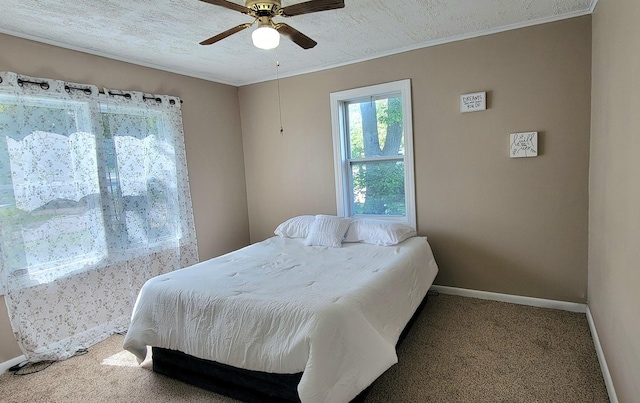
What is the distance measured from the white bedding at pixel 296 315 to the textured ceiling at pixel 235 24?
6.11ft

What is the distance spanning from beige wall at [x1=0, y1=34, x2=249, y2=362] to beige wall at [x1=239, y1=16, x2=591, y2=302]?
1.24m

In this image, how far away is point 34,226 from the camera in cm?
264

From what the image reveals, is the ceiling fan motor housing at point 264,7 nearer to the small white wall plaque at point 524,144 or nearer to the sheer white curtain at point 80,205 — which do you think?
the sheer white curtain at point 80,205

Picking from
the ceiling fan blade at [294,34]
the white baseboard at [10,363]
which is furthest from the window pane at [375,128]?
the white baseboard at [10,363]

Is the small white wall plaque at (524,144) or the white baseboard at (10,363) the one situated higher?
the small white wall plaque at (524,144)


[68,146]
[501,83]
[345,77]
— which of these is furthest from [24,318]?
[501,83]

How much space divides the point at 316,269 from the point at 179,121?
228 cm

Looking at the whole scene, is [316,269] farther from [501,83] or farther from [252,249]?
[501,83]

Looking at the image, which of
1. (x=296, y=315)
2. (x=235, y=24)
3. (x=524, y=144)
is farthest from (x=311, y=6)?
(x=524, y=144)

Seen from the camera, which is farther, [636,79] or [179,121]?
[179,121]

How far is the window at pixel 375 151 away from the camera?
3557mm

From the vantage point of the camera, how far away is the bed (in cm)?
176

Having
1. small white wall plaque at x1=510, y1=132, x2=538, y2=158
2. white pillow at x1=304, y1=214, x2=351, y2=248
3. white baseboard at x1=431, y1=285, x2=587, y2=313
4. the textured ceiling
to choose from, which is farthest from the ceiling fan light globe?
white baseboard at x1=431, y1=285, x2=587, y2=313

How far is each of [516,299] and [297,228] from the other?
2204mm
